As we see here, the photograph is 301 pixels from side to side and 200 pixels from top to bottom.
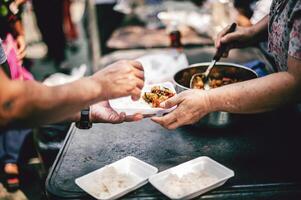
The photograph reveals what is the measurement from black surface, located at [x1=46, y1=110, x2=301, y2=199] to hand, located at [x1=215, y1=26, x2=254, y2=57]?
617mm

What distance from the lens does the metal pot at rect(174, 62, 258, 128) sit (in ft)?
7.25

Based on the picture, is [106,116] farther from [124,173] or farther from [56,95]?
[56,95]

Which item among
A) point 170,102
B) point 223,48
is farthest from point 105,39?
point 170,102

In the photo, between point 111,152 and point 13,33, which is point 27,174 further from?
point 111,152

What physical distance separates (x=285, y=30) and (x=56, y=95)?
126 cm

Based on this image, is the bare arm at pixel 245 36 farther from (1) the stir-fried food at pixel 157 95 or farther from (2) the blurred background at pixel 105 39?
(1) the stir-fried food at pixel 157 95

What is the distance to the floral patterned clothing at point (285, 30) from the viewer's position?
1755 millimetres

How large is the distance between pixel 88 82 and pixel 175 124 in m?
0.60

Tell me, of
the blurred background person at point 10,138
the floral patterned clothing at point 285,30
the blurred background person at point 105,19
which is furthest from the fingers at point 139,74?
the blurred background person at point 105,19

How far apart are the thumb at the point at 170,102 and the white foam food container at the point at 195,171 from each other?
33cm

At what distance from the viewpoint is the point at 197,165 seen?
1900 mm

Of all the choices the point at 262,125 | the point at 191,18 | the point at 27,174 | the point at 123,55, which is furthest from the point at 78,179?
the point at 191,18

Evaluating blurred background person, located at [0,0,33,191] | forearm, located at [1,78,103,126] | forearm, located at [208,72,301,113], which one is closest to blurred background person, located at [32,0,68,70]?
blurred background person, located at [0,0,33,191]

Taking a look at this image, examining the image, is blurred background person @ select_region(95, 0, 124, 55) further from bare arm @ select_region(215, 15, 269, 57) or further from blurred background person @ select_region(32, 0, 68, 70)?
bare arm @ select_region(215, 15, 269, 57)
